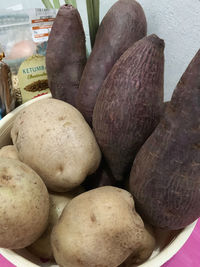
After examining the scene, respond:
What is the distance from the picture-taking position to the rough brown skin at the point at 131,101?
19.8 inches

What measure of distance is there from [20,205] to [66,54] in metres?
0.40

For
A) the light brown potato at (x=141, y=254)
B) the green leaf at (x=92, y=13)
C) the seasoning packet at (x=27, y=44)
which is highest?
the green leaf at (x=92, y=13)

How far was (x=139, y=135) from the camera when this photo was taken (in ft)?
1.80

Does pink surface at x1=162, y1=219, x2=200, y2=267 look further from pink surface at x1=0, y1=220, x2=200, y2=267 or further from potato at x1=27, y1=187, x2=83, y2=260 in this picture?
potato at x1=27, y1=187, x2=83, y2=260

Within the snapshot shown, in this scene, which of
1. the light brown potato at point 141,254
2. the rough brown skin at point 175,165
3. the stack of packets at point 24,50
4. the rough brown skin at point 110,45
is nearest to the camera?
the rough brown skin at point 175,165

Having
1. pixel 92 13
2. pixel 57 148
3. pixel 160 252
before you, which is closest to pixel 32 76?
pixel 92 13

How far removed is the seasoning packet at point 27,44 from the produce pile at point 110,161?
169 mm

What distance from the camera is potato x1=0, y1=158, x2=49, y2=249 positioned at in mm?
437

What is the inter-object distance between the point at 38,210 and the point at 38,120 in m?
0.19

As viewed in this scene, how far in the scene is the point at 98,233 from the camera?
17.9 inches

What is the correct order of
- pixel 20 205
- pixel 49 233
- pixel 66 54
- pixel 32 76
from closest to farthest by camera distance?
pixel 20 205 < pixel 49 233 < pixel 66 54 < pixel 32 76

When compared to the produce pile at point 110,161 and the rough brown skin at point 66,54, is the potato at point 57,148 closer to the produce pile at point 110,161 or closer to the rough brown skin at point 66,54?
the produce pile at point 110,161

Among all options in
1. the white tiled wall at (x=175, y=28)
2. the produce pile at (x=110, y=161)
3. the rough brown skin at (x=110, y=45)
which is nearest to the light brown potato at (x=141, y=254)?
the produce pile at (x=110, y=161)

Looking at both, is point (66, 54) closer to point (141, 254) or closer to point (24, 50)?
point (24, 50)
